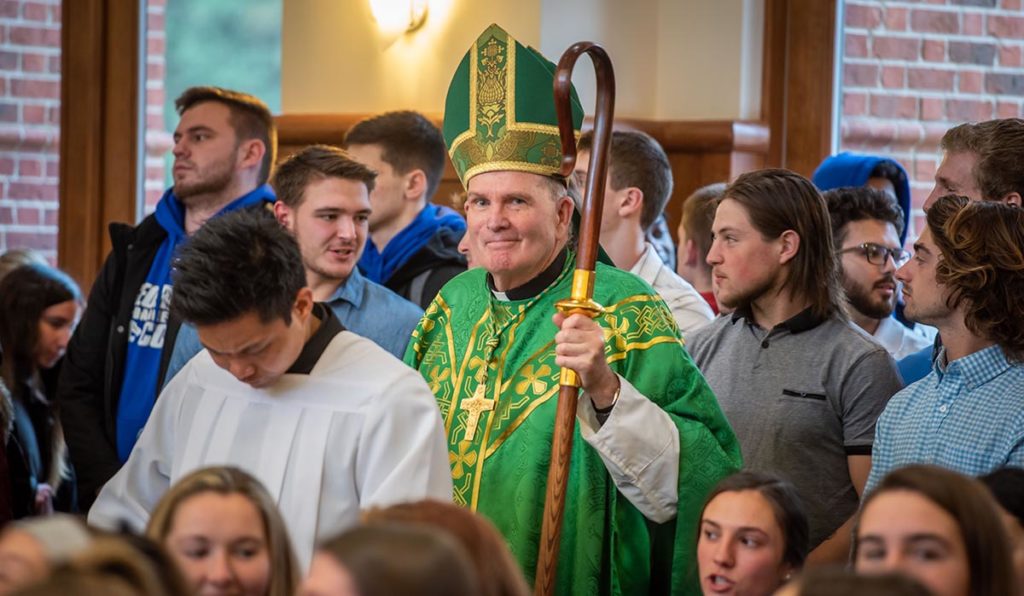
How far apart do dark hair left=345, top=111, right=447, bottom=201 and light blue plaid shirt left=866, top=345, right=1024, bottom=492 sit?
249 cm

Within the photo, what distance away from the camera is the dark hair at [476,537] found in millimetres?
2225

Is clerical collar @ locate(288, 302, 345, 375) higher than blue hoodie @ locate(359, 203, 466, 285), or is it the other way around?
blue hoodie @ locate(359, 203, 466, 285)

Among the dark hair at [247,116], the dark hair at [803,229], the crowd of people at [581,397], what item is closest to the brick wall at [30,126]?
the dark hair at [247,116]

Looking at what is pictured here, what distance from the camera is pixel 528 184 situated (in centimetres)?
387

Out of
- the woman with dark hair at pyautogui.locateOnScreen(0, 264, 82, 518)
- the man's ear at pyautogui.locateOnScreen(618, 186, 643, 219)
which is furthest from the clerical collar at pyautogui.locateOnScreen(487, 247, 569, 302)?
the woman with dark hair at pyautogui.locateOnScreen(0, 264, 82, 518)

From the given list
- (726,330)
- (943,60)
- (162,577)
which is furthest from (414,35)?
(162,577)

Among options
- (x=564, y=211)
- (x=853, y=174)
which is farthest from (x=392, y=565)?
(x=853, y=174)

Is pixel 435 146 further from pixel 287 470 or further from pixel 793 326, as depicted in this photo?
pixel 287 470

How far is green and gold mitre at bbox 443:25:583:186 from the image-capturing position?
155 inches

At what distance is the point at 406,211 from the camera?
577cm

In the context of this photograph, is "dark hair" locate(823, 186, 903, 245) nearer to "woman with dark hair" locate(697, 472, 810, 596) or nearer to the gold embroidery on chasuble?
the gold embroidery on chasuble

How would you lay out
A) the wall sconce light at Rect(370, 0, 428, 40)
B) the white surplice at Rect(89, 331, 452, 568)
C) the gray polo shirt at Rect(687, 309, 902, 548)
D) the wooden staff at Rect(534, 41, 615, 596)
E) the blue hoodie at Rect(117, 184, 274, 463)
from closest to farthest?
the white surplice at Rect(89, 331, 452, 568) < the wooden staff at Rect(534, 41, 615, 596) < the gray polo shirt at Rect(687, 309, 902, 548) < the blue hoodie at Rect(117, 184, 274, 463) < the wall sconce light at Rect(370, 0, 428, 40)

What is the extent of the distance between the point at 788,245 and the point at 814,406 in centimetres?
46

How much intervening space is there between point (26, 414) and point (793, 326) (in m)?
2.87
